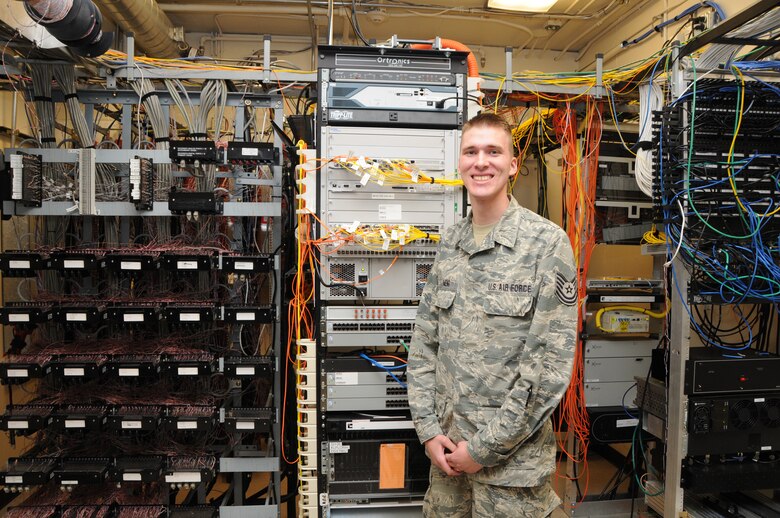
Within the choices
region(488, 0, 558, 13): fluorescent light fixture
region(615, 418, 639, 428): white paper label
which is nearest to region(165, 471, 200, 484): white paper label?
region(615, 418, 639, 428): white paper label

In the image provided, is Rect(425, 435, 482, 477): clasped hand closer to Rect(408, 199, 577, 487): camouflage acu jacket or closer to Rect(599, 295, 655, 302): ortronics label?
Rect(408, 199, 577, 487): camouflage acu jacket

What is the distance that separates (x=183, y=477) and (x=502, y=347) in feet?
5.76

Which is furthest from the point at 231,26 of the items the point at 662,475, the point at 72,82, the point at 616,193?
the point at 662,475

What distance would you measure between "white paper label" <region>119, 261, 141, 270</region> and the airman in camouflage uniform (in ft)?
4.92

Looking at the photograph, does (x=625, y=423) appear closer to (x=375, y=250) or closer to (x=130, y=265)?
(x=375, y=250)

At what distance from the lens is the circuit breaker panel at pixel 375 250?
1987 mm

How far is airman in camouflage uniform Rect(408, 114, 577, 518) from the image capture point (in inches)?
52.2

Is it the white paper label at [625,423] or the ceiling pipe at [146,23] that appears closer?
the white paper label at [625,423]

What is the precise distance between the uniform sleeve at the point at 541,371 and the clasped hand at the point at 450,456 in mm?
28

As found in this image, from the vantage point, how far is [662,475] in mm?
2180

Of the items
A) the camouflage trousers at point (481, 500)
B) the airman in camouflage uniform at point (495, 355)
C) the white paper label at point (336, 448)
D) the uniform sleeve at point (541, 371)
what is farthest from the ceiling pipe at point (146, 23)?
the camouflage trousers at point (481, 500)

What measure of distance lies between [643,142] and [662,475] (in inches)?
64.9

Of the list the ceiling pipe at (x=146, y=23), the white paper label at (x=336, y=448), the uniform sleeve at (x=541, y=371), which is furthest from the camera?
the ceiling pipe at (x=146, y=23)

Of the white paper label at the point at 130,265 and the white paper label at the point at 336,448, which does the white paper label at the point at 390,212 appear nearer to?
the white paper label at the point at 336,448
